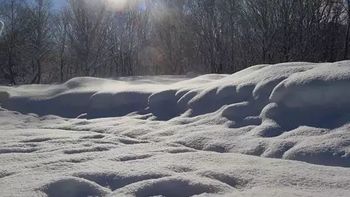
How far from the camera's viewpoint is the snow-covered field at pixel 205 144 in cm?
320

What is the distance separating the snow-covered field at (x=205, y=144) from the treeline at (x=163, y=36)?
45.4 feet

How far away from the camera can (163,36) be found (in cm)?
2911

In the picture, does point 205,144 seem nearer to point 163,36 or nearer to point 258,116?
point 258,116

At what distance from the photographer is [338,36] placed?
70.5 ft

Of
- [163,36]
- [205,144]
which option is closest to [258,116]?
[205,144]

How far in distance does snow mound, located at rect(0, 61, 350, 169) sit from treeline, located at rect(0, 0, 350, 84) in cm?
1347

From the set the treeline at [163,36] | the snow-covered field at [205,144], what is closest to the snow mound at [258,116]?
the snow-covered field at [205,144]

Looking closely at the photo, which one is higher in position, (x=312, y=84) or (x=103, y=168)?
(x=312, y=84)

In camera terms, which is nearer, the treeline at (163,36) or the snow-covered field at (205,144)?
the snow-covered field at (205,144)

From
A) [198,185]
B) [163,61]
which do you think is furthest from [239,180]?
[163,61]

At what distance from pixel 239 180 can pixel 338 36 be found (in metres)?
19.7

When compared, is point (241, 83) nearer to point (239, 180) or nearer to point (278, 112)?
point (278, 112)

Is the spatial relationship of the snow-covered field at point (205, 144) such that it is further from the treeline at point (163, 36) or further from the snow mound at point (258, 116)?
the treeline at point (163, 36)

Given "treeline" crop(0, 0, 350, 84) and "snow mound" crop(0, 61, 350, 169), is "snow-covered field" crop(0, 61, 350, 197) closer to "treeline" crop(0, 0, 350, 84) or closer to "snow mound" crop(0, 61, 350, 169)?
"snow mound" crop(0, 61, 350, 169)
